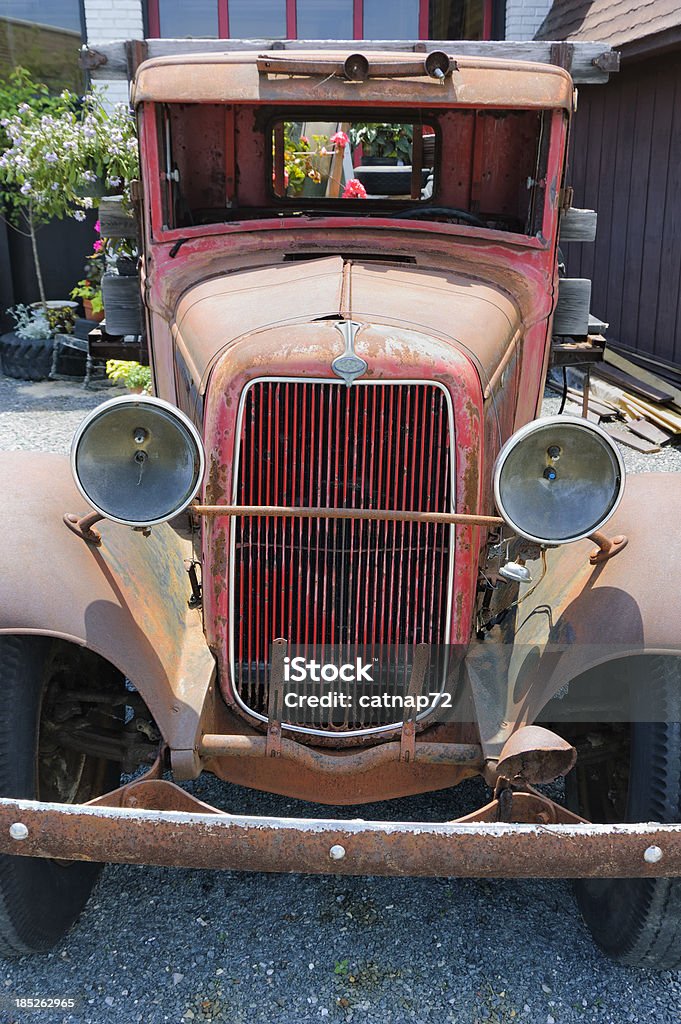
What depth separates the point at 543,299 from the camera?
3367 mm

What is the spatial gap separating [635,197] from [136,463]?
740 cm

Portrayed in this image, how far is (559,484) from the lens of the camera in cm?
234

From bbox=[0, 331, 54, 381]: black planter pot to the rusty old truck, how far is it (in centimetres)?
630

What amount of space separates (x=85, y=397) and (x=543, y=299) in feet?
19.3

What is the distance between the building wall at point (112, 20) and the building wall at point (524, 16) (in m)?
3.88

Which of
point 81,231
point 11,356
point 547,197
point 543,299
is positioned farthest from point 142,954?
point 81,231

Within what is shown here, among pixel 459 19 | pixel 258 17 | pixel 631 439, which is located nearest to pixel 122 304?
pixel 631 439

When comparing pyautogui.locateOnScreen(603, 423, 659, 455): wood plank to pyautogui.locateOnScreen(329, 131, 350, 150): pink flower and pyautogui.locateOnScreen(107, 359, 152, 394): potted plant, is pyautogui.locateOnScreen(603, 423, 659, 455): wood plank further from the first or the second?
pyautogui.locateOnScreen(107, 359, 152, 394): potted plant

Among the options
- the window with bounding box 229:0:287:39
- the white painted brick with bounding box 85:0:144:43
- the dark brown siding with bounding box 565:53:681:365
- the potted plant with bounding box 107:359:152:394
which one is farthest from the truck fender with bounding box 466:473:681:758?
the white painted brick with bounding box 85:0:144:43

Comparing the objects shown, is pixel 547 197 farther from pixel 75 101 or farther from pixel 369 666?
pixel 75 101

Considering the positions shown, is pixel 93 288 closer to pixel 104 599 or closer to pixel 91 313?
pixel 91 313

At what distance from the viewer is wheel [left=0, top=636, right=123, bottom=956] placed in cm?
242

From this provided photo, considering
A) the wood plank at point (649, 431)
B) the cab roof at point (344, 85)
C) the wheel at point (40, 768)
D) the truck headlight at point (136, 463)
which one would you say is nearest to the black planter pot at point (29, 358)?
the wood plank at point (649, 431)

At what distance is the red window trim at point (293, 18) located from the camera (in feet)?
33.2
